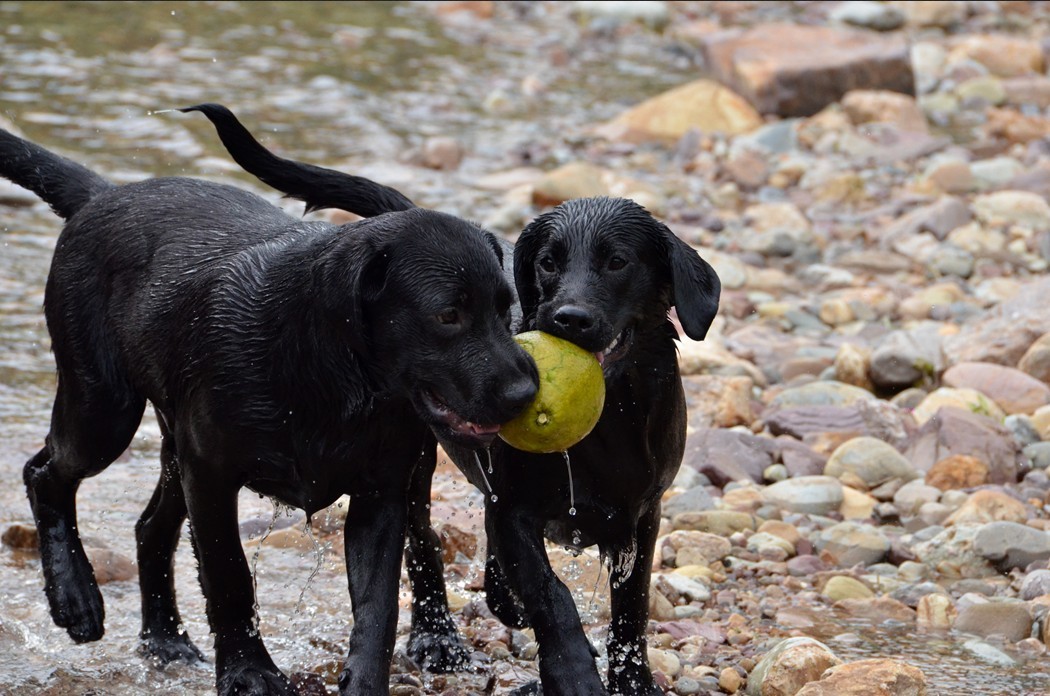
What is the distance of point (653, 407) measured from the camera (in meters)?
4.57

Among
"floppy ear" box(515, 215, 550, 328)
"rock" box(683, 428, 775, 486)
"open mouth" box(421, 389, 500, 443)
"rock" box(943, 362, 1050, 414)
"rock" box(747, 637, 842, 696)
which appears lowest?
"rock" box(683, 428, 775, 486)

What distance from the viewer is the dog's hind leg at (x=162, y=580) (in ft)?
17.3

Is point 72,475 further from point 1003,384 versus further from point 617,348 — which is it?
point 1003,384

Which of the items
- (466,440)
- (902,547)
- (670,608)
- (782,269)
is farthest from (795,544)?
(782,269)

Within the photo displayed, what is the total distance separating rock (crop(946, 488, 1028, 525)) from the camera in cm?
636

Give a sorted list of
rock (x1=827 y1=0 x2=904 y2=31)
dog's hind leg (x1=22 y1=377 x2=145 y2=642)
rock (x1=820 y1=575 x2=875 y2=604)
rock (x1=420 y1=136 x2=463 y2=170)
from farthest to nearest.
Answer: rock (x1=827 y1=0 x2=904 y2=31)
rock (x1=420 y1=136 x2=463 y2=170)
rock (x1=820 y1=575 x2=875 y2=604)
dog's hind leg (x1=22 y1=377 x2=145 y2=642)

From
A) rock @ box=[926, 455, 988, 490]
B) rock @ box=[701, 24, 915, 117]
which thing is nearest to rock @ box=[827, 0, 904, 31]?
rock @ box=[701, 24, 915, 117]

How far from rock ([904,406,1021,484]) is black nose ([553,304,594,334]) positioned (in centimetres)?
327

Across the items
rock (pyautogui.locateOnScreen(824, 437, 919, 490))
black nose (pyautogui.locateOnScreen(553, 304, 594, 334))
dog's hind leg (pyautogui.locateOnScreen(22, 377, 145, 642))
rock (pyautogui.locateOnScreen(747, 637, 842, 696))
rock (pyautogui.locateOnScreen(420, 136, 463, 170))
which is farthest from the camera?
rock (pyautogui.locateOnScreen(420, 136, 463, 170))

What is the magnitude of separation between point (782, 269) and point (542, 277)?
651 cm

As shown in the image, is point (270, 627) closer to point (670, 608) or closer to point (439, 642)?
point (439, 642)

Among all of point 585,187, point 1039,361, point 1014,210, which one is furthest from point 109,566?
point 1014,210

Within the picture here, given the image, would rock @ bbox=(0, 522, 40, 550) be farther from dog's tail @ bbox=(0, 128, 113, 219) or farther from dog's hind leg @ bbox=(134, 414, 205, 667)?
dog's tail @ bbox=(0, 128, 113, 219)

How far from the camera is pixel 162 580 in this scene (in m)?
5.36
